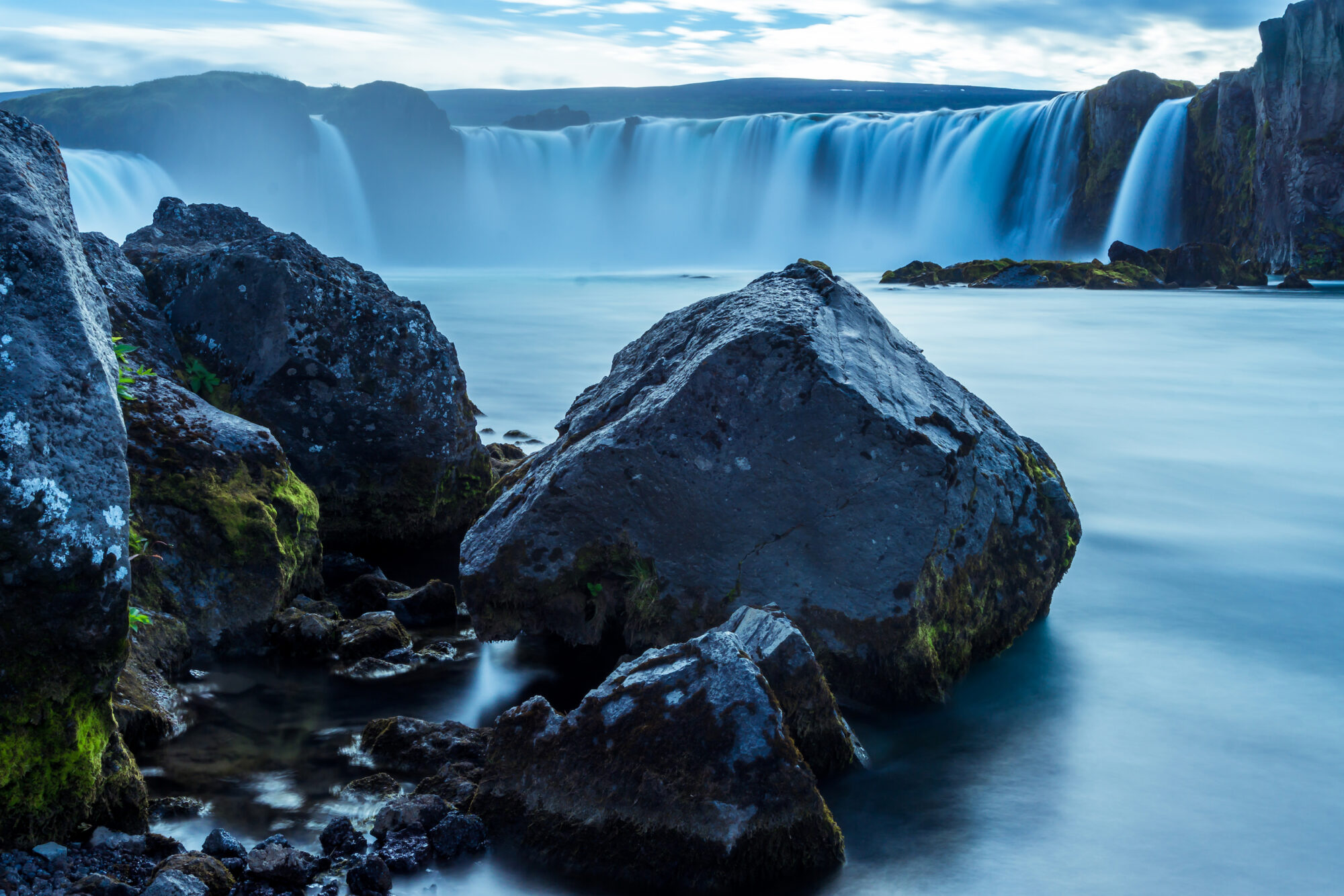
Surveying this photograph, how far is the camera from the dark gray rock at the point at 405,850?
3.10m

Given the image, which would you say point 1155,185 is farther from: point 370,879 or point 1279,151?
point 370,879

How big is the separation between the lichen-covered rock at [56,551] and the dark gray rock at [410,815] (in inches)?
29.3

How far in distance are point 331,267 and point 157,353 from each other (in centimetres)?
119

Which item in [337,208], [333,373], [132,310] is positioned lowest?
[337,208]

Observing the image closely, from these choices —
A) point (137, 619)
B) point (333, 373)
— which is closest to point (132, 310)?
point (333, 373)

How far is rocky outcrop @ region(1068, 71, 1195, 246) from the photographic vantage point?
128 feet

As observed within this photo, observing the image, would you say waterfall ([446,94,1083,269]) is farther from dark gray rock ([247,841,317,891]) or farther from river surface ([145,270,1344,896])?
dark gray rock ([247,841,317,891])

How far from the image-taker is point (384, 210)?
208 ft

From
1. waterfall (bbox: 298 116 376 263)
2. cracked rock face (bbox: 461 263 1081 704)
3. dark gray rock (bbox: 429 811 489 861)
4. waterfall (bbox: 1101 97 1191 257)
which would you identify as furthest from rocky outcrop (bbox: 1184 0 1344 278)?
waterfall (bbox: 298 116 376 263)

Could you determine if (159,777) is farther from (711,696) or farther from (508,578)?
(711,696)

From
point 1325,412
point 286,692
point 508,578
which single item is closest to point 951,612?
point 508,578

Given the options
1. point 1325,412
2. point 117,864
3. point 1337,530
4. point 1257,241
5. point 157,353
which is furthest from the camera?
point 1257,241

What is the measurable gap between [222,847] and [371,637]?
6.02 ft

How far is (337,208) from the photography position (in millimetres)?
60156
